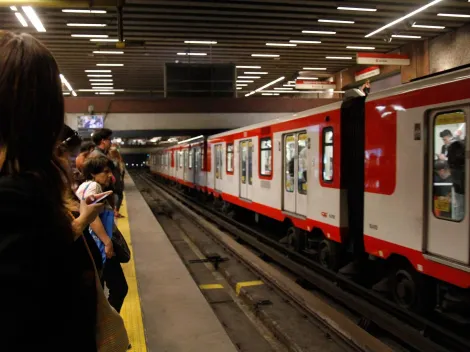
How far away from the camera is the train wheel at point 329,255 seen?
751 cm

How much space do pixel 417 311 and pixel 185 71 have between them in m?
15.4

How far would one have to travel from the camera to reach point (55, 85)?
1.15 metres

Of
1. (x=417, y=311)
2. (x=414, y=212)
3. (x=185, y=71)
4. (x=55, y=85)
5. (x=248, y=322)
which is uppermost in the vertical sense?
(x=185, y=71)

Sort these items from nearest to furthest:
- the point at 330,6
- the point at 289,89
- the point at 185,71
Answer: the point at 330,6, the point at 185,71, the point at 289,89

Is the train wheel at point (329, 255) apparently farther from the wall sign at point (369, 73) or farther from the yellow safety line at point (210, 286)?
the wall sign at point (369, 73)

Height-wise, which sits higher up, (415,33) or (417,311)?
(415,33)

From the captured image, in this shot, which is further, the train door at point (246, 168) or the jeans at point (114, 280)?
the train door at point (246, 168)

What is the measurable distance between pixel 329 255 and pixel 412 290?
7.33 feet

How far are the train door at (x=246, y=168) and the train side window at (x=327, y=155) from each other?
14.8 ft

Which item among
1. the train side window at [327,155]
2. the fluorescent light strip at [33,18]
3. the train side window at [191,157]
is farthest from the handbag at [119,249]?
the train side window at [191,157]

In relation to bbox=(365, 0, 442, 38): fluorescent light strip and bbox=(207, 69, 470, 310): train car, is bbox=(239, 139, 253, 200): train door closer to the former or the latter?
bbox=(207, 69, 470, 310): train car

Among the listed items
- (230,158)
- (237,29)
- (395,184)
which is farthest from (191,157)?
(395,184)

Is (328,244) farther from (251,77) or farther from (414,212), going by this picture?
(251,77)

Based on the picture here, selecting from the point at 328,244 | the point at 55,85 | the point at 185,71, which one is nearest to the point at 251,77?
the point at 185,71
